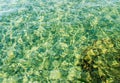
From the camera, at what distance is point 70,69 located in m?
4.75

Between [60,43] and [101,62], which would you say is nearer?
[101,62]

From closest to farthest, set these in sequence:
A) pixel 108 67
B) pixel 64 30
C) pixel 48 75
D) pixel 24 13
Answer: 1. pixel 48 75
2. pixel 108 67
3. pixel 64 30
4. pixel 24 13

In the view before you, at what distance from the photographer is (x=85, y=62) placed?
496cm

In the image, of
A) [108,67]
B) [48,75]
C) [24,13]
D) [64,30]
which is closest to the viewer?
[48,75]

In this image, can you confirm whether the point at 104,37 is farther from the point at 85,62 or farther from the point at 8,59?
the point at 8,59

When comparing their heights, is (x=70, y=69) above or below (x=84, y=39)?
below

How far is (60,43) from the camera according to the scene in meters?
5.14

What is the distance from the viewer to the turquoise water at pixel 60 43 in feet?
15.6

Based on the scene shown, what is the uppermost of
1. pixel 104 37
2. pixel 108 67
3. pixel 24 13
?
pixel 24 13

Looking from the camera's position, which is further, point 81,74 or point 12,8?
point 12,8

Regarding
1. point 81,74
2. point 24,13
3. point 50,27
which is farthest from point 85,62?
point 24,13

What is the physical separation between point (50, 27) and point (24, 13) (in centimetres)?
84

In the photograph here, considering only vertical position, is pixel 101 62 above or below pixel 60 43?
below

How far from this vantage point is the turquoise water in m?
4.75
